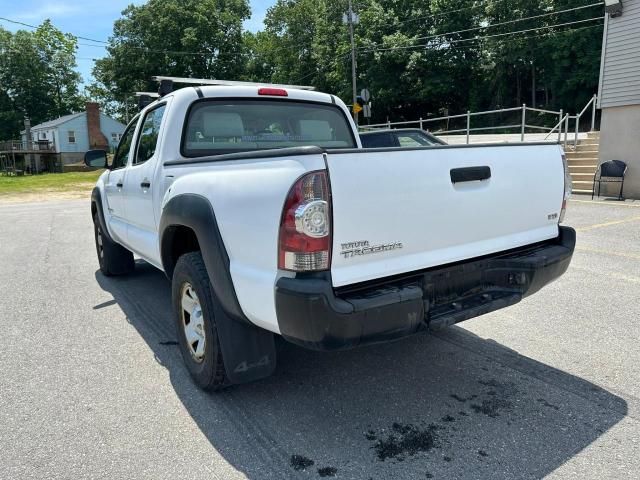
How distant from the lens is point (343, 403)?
3.09 m

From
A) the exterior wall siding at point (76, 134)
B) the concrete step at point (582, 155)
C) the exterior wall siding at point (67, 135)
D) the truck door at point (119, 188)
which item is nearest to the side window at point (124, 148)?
the truck door at point (119, 188)

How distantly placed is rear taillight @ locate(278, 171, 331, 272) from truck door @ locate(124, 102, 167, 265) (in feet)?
5.80

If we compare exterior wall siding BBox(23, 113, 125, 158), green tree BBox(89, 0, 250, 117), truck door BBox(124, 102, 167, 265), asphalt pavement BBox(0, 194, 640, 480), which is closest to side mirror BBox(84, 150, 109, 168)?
truck door BBox(124, 102, 167, 265)

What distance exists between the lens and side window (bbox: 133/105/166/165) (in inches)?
164

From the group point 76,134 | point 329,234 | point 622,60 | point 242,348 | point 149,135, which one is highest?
point 622,60

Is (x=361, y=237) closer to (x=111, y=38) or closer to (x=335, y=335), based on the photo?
(x=335, y=335)

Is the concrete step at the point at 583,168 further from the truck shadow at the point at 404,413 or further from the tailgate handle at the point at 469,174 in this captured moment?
the tailgate handle at the point at 469,174

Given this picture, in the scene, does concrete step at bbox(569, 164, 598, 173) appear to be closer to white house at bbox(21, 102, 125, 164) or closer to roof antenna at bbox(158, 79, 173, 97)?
roof antenna at bbox(158, 79, 173, 97)

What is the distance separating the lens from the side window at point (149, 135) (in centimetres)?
416

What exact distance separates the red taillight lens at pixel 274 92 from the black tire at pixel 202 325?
1.60m

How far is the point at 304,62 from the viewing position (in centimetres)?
4769

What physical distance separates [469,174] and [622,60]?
1300 cm

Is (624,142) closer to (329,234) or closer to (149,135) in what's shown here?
(149,135)

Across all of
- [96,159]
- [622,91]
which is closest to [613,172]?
[622,91]
